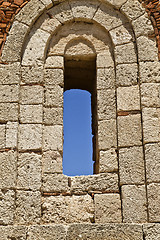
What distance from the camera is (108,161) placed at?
7129 mm

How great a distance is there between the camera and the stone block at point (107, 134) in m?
7.24

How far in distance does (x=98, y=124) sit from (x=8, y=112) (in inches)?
58.4

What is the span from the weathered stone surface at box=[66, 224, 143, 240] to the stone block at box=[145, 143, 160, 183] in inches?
30.4

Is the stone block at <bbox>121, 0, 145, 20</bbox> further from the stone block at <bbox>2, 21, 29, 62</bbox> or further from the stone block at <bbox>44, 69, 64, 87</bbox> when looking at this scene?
the stone block at <bbox>2, 21, 29, 62</bbox>

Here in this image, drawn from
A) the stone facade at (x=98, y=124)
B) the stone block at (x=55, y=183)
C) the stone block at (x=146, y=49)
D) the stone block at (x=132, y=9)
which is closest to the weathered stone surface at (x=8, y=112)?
the stone facade at (x=98, y=124)

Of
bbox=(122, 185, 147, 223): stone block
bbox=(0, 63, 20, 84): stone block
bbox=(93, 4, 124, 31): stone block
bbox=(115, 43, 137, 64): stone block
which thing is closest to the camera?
bbox=(122, 185, 147, 223): stone block

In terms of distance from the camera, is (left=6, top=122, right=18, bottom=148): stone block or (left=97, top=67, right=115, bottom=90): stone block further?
(left=97, top=67, right=115, bottom=90): stone block

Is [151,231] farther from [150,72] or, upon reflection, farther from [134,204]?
[150,72]

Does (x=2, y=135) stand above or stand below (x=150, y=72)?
below

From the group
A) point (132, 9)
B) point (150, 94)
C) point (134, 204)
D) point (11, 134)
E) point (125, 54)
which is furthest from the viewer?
point (132, 9)

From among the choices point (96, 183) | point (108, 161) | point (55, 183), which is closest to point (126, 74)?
point (108, 161)

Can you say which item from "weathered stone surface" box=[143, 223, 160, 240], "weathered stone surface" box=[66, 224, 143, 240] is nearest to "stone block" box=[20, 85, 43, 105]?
"weathered stone surface" box=[66, 224, 143, 240]

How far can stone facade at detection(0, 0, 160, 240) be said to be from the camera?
6.74 metres

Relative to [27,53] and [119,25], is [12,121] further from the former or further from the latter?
[119,25]
